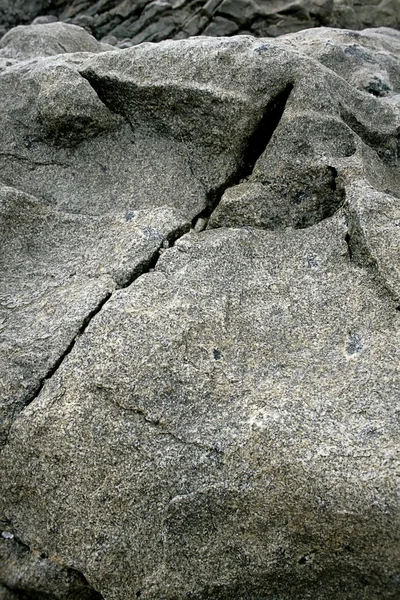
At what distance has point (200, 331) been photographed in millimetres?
4613

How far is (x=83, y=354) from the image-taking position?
4.60 m

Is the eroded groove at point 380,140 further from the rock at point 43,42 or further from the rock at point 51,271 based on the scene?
the rock at point 43,42

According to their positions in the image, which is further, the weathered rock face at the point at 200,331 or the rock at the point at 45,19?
the rock at the point at 45,19

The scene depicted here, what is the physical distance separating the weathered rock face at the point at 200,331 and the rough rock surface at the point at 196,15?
8.19m

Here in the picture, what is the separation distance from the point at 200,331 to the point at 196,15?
1172 centimetres

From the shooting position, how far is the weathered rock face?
160 inches

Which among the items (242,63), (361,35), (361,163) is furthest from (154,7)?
(361,163)

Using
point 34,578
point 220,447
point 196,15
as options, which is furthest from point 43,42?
point 34,578

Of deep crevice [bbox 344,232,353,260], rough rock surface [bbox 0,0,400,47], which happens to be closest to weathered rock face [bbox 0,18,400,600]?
deep crevice [bbox 344,232,353,260]

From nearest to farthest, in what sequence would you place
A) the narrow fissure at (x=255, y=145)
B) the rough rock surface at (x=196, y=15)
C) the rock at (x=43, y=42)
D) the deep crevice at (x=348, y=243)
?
the deep crevice at (x=348, y=243) < the narrow fissure at (x=255, y=145) < the rock at (x=43, y=42) < the rough rock surface at (x=196, y=15)

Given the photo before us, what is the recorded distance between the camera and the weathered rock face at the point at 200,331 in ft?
13.3

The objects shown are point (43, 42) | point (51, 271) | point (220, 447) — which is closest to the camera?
point (220, 447)

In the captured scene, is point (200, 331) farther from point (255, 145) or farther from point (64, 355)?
point (255, 145)

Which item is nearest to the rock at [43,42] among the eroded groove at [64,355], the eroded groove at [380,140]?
the eroded groove at [380,140]
